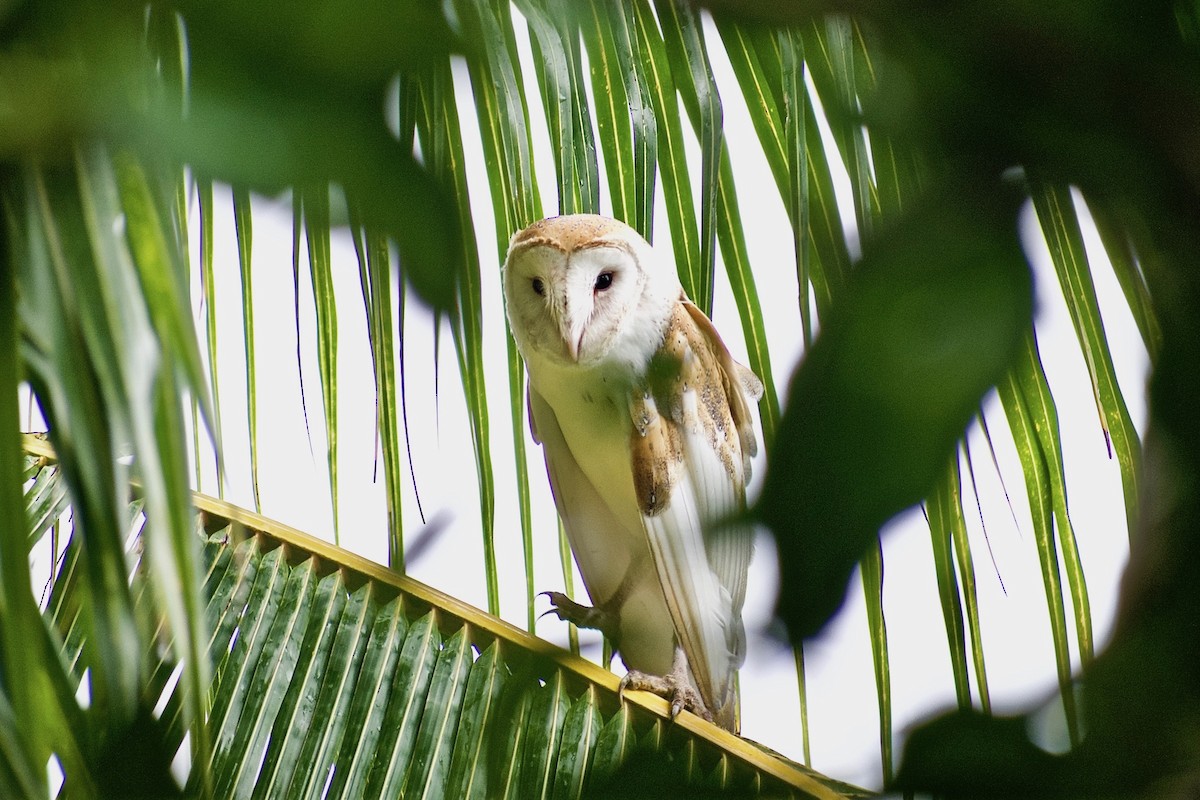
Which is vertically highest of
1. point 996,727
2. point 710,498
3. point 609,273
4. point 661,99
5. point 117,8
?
point 609,273

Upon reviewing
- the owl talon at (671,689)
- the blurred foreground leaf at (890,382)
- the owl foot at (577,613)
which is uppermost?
the owl foot at (577,613)

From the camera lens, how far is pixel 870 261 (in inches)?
7.6

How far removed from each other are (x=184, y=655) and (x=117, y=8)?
0.18m

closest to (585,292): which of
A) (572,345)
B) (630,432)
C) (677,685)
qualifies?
(572,345)

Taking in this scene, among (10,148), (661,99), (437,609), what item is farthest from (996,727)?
(437,609)

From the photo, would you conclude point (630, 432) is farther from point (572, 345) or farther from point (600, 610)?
point (600, 610)

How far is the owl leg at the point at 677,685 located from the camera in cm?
115

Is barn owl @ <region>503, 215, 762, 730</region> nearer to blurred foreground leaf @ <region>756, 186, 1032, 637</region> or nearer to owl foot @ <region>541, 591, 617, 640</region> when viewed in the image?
owl foot @ <region>541, 591, 617, 640</region>

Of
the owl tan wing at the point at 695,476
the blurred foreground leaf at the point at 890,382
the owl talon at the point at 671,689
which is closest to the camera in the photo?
the blurred foreground leaf at the point at 890,382

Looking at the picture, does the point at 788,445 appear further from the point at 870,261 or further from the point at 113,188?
the point at 113,188

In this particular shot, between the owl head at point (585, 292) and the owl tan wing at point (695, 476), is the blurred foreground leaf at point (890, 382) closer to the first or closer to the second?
the owl tan wing at point (695, 476)

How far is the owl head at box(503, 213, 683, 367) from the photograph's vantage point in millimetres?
1559

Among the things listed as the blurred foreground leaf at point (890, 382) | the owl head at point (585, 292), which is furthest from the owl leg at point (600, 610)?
the blurred foreground leaf at point (890, 382)

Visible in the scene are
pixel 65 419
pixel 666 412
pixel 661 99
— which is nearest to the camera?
pixel 65 419
